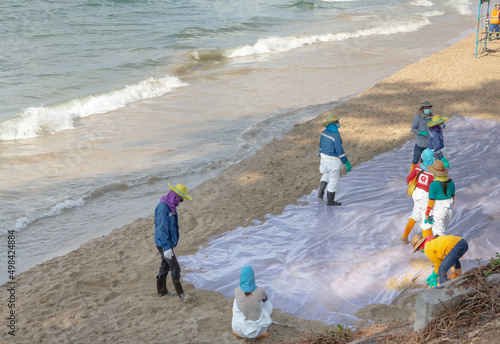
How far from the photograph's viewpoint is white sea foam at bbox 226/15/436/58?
27203mm

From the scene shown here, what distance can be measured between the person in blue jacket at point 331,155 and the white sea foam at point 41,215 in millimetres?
5277

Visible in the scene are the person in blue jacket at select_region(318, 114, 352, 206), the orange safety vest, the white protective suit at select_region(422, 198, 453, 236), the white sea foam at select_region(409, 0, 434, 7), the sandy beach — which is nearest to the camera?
the sandy beach

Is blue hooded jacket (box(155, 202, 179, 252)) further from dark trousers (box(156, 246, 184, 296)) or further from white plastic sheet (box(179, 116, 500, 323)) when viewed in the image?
white plastic sheet (box(179, 116, 500, 323))

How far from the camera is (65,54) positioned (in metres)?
25.2

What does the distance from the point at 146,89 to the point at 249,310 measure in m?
15.5

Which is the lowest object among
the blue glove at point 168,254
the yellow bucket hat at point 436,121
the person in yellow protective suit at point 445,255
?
the blue glove at point 168,254

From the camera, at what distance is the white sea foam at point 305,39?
89.2ft

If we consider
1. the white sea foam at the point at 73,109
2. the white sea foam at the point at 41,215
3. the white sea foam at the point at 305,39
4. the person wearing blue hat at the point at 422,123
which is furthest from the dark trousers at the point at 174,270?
the white sea foam at the point at 305,39

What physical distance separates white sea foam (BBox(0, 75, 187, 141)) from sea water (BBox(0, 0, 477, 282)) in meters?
0.05

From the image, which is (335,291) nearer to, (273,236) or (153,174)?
(273,236)

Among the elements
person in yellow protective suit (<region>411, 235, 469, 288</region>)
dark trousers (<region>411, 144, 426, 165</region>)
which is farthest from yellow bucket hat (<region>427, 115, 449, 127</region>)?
person in yellow protective suit (<region>411, 235, 469, 288</region>)

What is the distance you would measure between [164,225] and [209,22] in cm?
3114

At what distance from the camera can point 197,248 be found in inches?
314

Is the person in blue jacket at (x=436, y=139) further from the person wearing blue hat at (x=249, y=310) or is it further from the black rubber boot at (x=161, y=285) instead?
the black rubber boot at (x=161, y=285)
